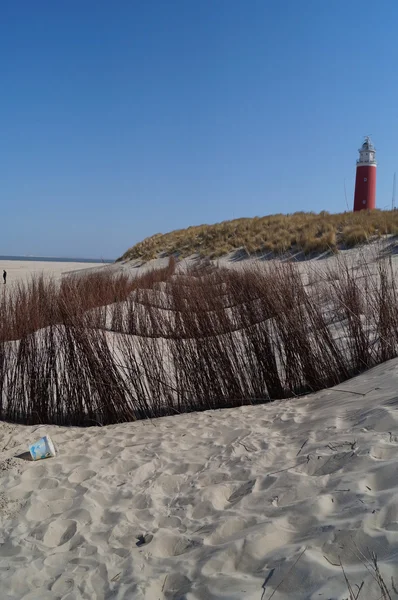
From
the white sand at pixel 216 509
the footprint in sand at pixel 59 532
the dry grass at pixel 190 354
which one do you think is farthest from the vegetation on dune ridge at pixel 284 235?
the footprint in sand at pixel 59 532

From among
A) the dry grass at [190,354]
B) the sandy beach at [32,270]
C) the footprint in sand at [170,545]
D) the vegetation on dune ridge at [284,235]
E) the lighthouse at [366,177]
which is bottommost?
the footprint in sand at [170,545]

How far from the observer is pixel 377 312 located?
3.83 metres

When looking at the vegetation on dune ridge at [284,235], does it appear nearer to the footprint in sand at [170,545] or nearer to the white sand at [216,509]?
the white sand at [216,509]

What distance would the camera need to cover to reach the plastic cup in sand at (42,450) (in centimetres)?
276

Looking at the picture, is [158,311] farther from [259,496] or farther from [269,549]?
[269,549]

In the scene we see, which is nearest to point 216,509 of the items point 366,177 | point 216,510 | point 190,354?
point 216,510

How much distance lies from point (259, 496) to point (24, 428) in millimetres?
2166

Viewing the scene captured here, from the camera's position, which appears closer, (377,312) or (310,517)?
(310,517)

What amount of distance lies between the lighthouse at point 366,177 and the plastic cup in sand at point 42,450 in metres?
21.9

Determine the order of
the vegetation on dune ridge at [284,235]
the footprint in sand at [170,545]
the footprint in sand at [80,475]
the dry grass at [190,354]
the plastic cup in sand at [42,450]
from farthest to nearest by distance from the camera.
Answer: the vegetation on dune ridge at [284,235] → the dry grass at [190,354] → the plastic cup in sand at [42,450] → the footprint in sand at [80,475] → the footprint in sand at [170,545]

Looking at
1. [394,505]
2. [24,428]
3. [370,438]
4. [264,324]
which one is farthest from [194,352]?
[394,505]

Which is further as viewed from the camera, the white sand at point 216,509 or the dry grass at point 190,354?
the dry grass at point 190,354

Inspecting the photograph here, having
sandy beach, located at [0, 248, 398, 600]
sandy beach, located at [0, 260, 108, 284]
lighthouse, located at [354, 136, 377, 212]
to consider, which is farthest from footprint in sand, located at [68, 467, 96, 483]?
lighthouse, located at [354, 136, 377, 212]

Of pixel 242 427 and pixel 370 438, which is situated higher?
pixel 370 438
